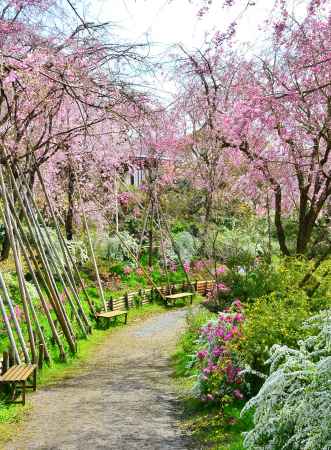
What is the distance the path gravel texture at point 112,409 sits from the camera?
6.55m

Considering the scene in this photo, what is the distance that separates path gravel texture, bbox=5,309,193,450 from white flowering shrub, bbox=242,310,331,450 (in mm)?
1642

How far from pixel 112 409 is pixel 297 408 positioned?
13.3ft

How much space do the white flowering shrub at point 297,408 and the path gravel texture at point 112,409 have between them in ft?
5.39

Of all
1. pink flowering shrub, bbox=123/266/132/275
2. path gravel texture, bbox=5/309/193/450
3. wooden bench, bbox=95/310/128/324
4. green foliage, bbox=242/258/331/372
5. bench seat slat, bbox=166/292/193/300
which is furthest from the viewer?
pink flowering shrub, bbox=123/266/132/275

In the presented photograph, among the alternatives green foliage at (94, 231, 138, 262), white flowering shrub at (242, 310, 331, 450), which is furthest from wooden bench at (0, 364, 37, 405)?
green foliage at (94, 231, 138, 262)

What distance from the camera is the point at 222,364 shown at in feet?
24.9

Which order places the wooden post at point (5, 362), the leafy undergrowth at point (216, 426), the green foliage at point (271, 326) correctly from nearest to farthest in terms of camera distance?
the leafy undergrowth at point (216, 426)
the green foliage at point (271, 326)
the wooden post at point (5, 362)

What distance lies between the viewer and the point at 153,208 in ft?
70.7

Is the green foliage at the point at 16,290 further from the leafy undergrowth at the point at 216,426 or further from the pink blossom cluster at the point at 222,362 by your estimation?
the leafy undergrowth at the point at 216,426

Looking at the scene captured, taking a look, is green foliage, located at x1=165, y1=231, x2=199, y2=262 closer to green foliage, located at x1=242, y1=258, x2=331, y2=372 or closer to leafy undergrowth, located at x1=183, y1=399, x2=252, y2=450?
green foliage, located at x1=242, y1=258, x2=331, y2=372

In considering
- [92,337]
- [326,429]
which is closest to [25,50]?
[326,429]

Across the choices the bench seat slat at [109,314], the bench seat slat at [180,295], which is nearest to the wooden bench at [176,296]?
the bench seat slat at [180,295]

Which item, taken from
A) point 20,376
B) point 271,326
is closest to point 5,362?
point 20,376

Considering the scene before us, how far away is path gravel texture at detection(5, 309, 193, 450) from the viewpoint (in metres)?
6.55
